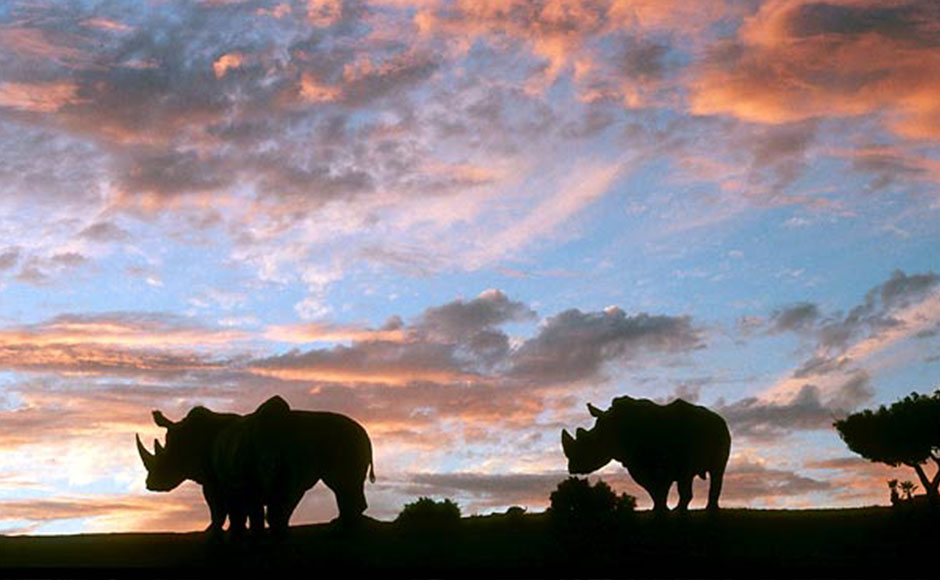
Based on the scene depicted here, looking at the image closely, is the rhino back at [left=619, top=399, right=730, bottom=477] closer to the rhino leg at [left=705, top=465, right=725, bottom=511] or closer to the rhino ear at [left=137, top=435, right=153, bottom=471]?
the rhino leg at [left=705, top=465, right=725, bottom=511]

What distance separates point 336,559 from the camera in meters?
21.7

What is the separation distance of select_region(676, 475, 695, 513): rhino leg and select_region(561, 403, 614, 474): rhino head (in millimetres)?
2353

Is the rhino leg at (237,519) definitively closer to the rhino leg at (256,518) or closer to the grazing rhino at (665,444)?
the rhino leg at (256,518)

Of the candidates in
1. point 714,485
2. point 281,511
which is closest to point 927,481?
point 714,485

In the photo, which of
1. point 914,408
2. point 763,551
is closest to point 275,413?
point 763,551

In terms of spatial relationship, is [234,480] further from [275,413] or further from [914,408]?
[914,408]

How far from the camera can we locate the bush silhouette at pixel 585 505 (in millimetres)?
23422

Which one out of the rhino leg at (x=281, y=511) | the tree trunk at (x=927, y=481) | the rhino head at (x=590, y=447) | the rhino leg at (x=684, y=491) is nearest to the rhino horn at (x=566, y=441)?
the rhino head at (x=590, y=447)

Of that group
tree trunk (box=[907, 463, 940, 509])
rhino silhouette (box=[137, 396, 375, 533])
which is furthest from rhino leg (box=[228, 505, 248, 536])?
tree trunk (box=[907, 463, 940, 509])

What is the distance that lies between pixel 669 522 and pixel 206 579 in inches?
784

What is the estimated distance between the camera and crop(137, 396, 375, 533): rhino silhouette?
23.3 metres

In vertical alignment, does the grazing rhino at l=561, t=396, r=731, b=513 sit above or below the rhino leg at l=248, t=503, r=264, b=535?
above

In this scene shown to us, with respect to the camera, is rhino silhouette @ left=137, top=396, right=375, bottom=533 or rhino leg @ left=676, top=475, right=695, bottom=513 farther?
→ rhino leg @ left=676, top=475, right=695, bottom=513

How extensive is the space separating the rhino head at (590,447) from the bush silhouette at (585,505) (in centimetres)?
458
